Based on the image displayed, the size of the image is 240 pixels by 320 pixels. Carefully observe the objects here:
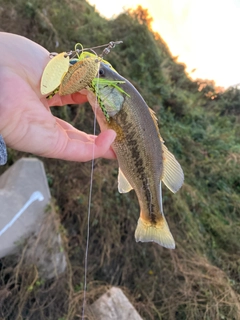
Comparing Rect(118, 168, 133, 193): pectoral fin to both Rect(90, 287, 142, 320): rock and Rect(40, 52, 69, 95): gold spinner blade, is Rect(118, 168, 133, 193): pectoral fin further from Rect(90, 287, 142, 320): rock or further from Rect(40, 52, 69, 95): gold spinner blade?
Rect(90, 287, 142, 320): rock

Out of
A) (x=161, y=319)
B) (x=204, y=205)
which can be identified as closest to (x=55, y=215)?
(x=161, y=319)

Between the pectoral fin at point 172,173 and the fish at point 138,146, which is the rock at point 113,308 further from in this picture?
the pectoral fin at point 172,173

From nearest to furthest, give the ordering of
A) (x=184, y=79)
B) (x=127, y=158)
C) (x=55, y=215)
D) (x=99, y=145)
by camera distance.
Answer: (x=99, y=145) → (x=127, y=158) → (x=55, y=215) → (x=184, y=79)

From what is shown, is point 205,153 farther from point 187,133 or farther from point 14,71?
point 14,71

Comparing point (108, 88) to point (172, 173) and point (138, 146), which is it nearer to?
point (138, 146)

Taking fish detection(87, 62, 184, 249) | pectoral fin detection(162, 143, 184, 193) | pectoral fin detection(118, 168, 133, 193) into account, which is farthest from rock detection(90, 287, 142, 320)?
pectoral fin detection(162, 143, 184, 193)

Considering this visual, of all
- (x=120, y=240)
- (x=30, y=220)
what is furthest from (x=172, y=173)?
(x=120, y=240)
